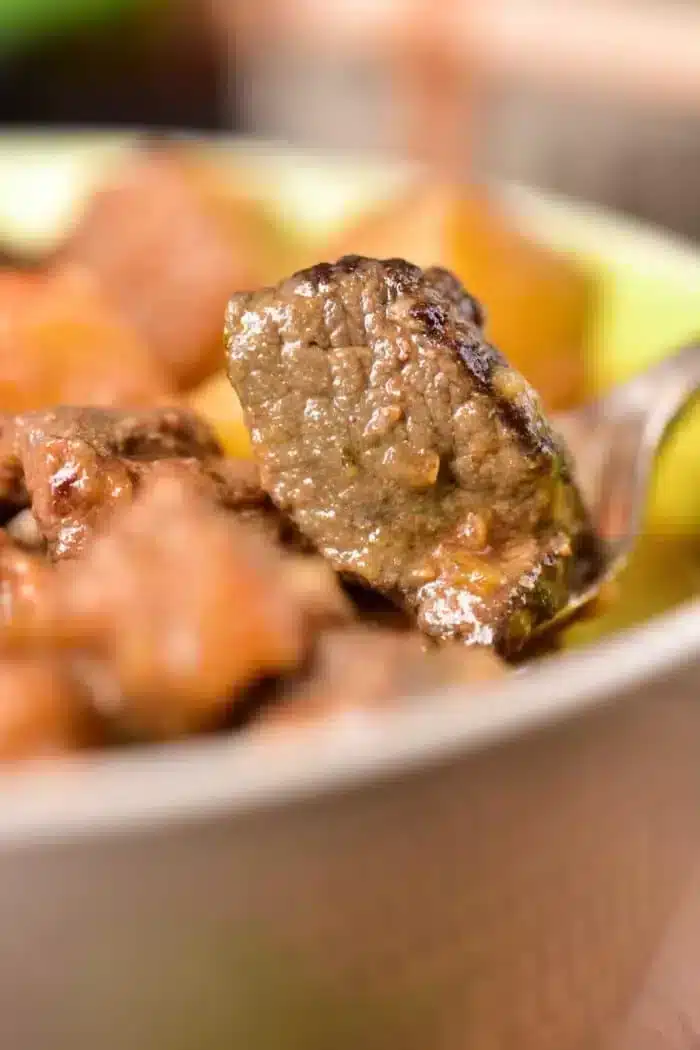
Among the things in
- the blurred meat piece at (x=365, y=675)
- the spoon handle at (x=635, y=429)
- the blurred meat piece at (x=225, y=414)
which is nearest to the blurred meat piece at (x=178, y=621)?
the blurred meat piece at (x=365, y=675)

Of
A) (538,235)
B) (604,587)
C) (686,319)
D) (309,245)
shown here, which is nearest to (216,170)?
(309,245)

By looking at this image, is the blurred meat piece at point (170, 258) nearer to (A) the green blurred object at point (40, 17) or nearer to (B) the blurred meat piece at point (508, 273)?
(B) the blurred meat piece at point (508, 273)

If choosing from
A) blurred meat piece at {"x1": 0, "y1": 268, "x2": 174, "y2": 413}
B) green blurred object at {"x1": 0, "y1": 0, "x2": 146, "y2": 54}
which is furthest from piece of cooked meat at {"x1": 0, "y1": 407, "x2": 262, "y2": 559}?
green blurred object at {"x1": 0, "y1": 0, "x2": 146, "y2": 54}

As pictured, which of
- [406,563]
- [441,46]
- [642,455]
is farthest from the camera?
[441,46]

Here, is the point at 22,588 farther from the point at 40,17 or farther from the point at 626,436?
the point at 40,17

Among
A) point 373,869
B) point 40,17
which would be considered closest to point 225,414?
point 373,869

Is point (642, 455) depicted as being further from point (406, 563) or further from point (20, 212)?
point (20, 212)
